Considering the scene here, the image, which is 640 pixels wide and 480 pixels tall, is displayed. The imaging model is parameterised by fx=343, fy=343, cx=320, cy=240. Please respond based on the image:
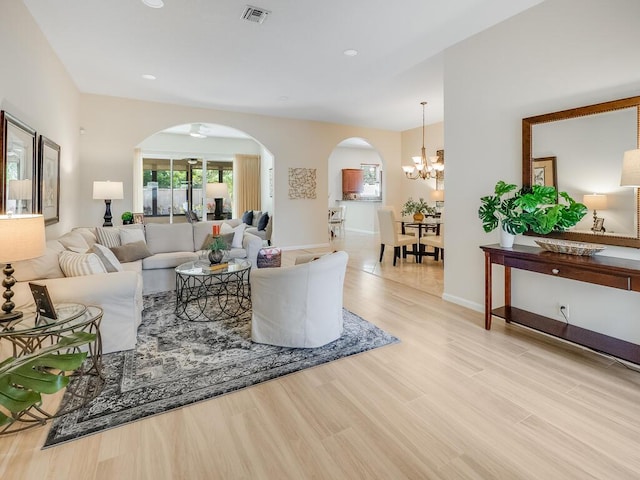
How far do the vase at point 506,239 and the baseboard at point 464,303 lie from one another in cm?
87

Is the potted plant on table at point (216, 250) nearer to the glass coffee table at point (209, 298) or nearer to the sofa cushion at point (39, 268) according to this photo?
the glass coffee table at point (209, 298)

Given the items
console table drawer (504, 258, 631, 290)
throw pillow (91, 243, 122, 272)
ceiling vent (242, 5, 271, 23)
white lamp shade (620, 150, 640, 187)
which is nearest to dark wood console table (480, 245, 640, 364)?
console table drawer (504, 258, 631, 290)

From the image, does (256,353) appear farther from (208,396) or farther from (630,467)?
(630,467)

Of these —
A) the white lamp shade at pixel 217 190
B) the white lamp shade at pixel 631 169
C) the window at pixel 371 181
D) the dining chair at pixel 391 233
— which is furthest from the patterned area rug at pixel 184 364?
the window at pixel 371 181

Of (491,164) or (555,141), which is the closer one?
(555,141)

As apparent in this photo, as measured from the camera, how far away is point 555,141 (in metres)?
2.88

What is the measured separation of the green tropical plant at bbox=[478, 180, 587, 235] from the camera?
2.71 metres

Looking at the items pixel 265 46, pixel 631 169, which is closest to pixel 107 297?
pixel 265 46

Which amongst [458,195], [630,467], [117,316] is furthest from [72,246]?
[630,467]

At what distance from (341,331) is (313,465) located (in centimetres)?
146

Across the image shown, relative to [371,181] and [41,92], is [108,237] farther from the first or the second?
[371,181]

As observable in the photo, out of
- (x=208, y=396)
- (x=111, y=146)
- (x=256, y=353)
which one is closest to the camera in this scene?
(x=208, y=396)

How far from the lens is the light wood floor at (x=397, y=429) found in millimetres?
1558

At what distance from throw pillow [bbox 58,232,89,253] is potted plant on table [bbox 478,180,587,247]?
12.8 feet
